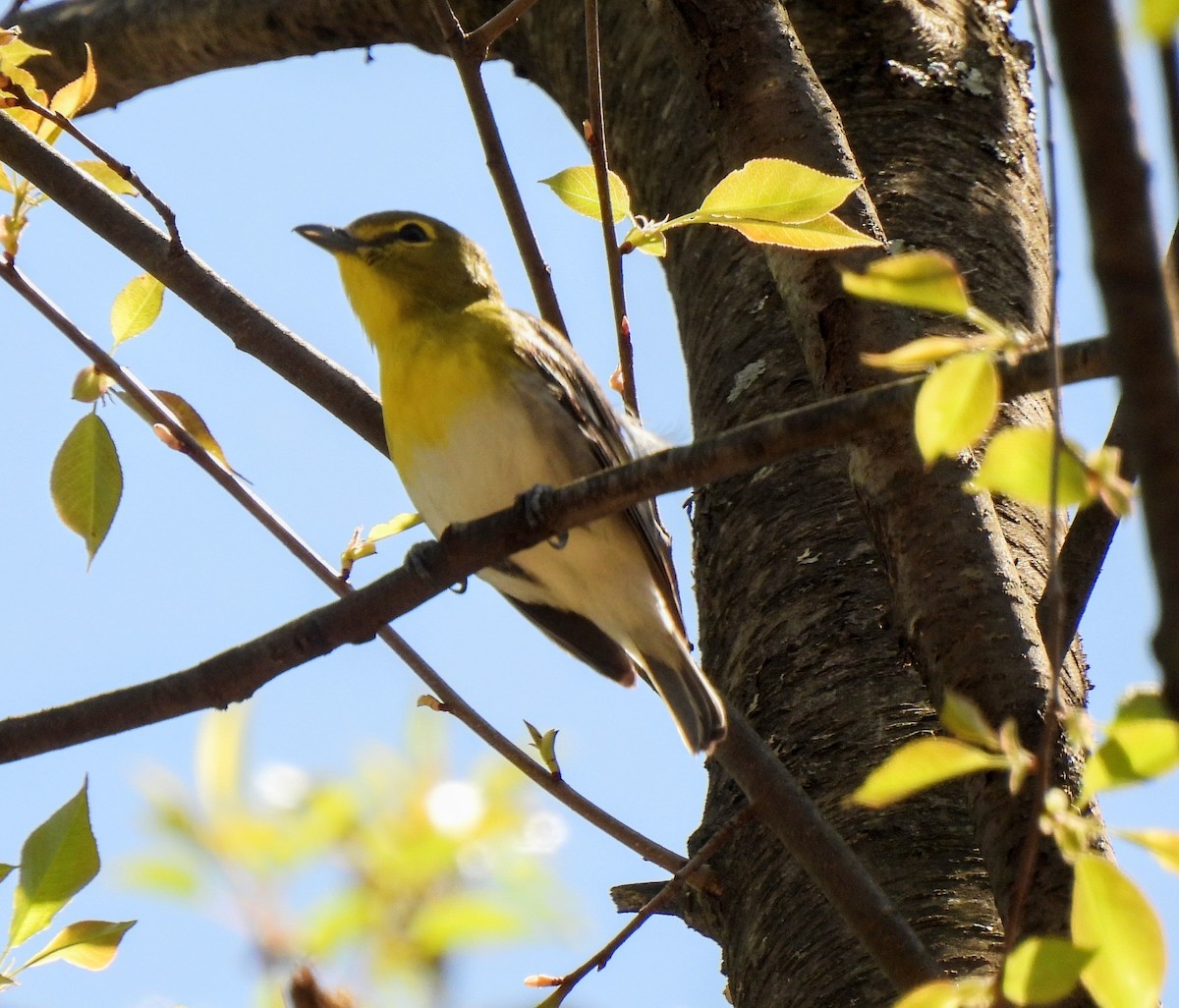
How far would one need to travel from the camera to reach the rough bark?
2.64 m

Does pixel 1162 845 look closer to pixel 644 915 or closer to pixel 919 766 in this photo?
pixel 919 766

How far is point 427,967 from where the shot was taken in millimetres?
1352

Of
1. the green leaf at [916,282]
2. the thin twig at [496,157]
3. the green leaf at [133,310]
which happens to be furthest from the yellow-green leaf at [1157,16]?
the green leaf at [133,310]

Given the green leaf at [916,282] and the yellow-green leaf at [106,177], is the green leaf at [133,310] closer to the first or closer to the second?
the yellow-green leaf at [106,177]

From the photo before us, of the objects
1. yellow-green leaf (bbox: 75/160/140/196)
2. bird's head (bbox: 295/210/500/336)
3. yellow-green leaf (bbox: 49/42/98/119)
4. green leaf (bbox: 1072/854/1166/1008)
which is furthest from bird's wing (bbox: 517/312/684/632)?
green leaf (bbox: 1072/854/1166/1008)

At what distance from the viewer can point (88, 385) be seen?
2.79 m

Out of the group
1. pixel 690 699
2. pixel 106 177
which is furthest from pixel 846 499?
pixel 106 177

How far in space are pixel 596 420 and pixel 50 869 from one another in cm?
250

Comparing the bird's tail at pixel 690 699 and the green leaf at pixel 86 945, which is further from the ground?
the bird's tail at pixel 690 699

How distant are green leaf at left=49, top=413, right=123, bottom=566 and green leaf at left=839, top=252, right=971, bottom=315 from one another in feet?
5.86

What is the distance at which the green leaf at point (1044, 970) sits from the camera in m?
1.33

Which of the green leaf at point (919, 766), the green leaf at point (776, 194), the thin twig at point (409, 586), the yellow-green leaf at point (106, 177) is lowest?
the green leaf at point (919, 766)

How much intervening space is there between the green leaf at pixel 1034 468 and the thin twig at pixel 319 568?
61.7 inches

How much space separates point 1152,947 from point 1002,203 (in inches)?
120
